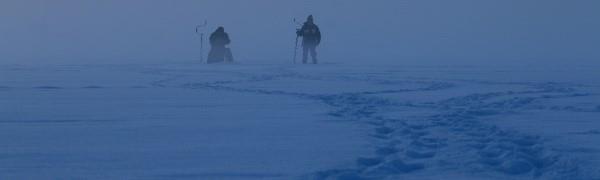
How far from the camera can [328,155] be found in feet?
17.0

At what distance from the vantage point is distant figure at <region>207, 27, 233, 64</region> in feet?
85.5

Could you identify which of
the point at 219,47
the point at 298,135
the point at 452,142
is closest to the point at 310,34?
the point at 219,47

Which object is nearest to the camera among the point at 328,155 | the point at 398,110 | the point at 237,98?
the point at 328,155

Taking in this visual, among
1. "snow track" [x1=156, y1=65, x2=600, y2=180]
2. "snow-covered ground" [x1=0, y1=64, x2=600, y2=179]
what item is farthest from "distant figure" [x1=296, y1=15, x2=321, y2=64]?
"snow track" [x1=156, y1=65, x2=600, y2=180]

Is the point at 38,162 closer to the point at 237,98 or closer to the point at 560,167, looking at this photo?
the point at 560,167

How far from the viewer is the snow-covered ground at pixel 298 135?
15.4ft

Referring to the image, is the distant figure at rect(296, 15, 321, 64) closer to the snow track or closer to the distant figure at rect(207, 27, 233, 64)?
the distant figure at rect(207, 27, 233, 64)

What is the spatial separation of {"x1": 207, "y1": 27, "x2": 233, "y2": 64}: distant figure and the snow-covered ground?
15137mm

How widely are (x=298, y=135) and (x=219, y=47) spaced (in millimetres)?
20534

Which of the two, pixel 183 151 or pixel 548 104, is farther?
pixel 548 104

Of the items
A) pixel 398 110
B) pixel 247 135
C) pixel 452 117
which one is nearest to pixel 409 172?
pixel 247 135

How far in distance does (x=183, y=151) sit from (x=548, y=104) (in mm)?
4842

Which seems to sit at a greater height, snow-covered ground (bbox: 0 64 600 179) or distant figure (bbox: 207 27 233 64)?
snow-covered ground (bbox: 0 64 600 179)

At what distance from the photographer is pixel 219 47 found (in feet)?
86.8
